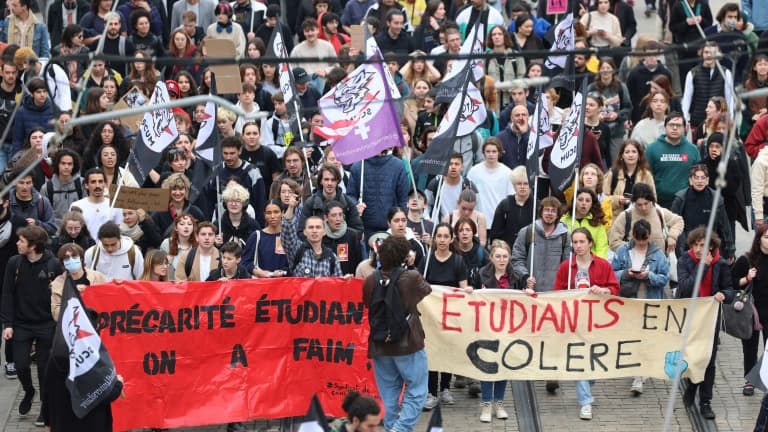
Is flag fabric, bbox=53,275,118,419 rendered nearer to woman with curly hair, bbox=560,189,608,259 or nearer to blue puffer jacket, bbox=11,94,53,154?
woman with curly hair, bbox=560,189,608,259

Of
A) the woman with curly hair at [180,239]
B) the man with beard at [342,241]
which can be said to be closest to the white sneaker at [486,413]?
the man with beard at [342,241]

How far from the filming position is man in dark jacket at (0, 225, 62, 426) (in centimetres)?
1447

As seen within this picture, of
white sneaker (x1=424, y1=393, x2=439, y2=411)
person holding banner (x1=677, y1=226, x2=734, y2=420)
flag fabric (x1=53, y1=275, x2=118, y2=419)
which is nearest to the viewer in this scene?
flag fabric (x1=53, y1=275, x2=118, y2=419)

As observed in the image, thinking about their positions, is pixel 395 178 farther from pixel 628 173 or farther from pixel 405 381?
pixel 405 381

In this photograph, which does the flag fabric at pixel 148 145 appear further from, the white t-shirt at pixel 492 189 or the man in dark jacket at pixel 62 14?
the man in dark jacket at pixel 62 14

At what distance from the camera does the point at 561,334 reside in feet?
47.2

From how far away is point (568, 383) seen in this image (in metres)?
15.3

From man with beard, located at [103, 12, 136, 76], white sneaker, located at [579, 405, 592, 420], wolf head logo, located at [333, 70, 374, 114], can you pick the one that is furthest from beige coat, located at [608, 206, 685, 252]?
man with beard, located at [103, 12, 136, 76]

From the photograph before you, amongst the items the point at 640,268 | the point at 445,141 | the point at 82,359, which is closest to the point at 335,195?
the point at 445,141

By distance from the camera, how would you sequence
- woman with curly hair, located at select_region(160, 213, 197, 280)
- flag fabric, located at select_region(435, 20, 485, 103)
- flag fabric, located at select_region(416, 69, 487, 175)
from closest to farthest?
woman with curly hair, located at select_region(160, 213, 197, 280) < flag fabric, located at select_region(416, 69, 487, 175) < flag fabric, located at select_region(435, 20, 485, 103)

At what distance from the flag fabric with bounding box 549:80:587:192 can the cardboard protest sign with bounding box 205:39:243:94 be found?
3170mm

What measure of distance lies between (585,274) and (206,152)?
410 centimetres

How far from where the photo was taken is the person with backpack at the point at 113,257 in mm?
14855

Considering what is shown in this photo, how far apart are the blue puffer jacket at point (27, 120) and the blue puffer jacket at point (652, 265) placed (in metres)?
6.92
